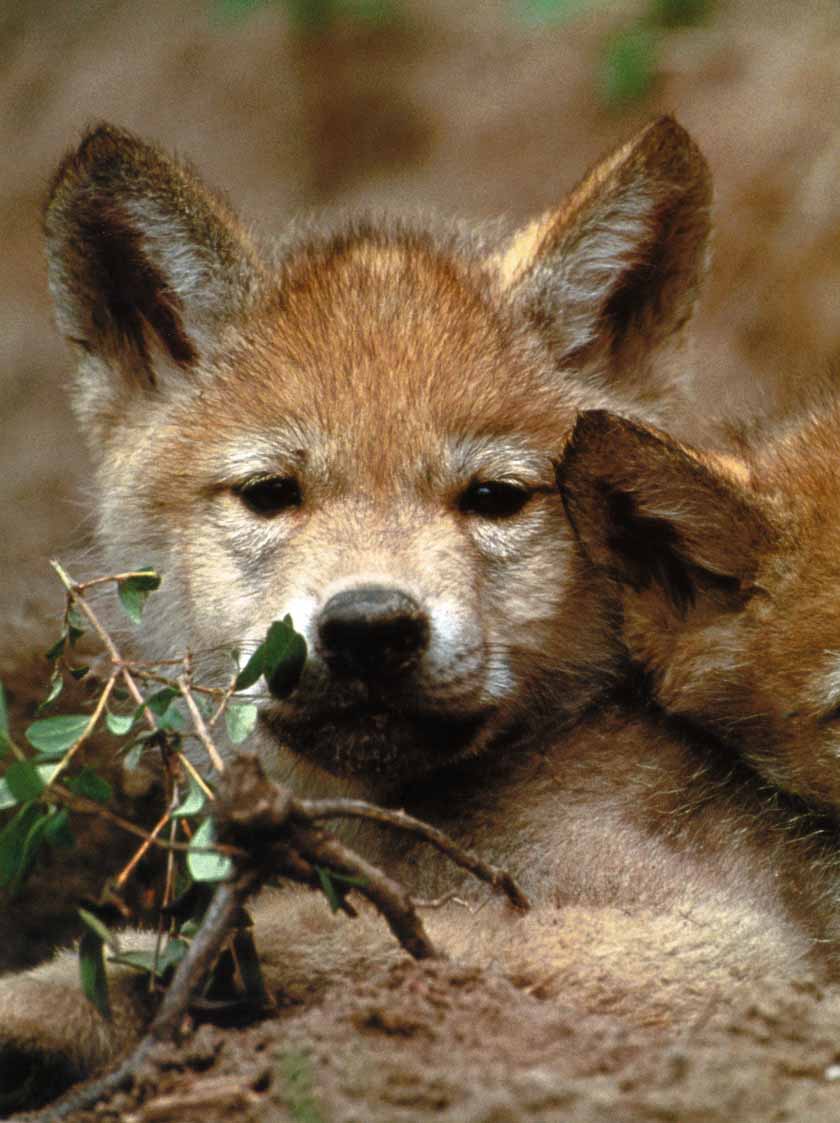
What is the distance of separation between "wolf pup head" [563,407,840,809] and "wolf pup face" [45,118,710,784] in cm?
24

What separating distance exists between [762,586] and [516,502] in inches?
25.7

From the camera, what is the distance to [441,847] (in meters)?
2.27

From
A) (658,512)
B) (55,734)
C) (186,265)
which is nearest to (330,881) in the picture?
(55,734)

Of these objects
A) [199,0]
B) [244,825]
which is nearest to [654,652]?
[244,825]

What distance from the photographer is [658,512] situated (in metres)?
2.78

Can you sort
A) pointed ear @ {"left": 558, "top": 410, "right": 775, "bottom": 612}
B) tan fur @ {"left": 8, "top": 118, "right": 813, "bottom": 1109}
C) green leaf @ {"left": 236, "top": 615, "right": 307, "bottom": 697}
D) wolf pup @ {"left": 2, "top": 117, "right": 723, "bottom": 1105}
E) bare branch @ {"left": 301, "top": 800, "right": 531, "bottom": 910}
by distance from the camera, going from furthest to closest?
wolf pup @ {"left": 2, "top": 117, "right": 723, "bottom": 1105}
pointed ear @ {"left": 558, "top": 410, "right": 775, "bottom": 612}
tan fur @ {"left": 8, "top": 118, "right": 813, "bottom": 1109}
green leaf @ {"left": 236, "top": 615, "right": 307, "bottom": 697}
bare branch @ {"left": 301, "top": 800, "right": 531, "bottom": 910}

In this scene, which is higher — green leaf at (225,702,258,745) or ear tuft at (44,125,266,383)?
ear tuft at (44,125,266,383)

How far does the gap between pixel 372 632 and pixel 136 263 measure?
146cm

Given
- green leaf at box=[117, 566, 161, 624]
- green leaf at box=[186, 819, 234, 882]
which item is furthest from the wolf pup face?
green leaf at box=[186, 819, 234, 882]

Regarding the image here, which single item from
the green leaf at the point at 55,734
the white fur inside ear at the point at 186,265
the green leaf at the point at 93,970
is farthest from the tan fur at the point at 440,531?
the green leaf at the point at 55,734

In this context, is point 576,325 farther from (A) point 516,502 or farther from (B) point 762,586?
(B) point 762,586

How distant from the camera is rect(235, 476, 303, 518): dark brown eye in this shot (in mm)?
3180

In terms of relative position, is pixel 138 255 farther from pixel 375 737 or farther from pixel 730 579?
pixel 730 579

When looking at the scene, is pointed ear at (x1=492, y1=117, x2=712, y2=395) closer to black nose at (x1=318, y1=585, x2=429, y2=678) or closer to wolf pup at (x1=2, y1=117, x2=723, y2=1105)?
wolf pup at (x1=2, y1=117, x2=723, y2=1105)
